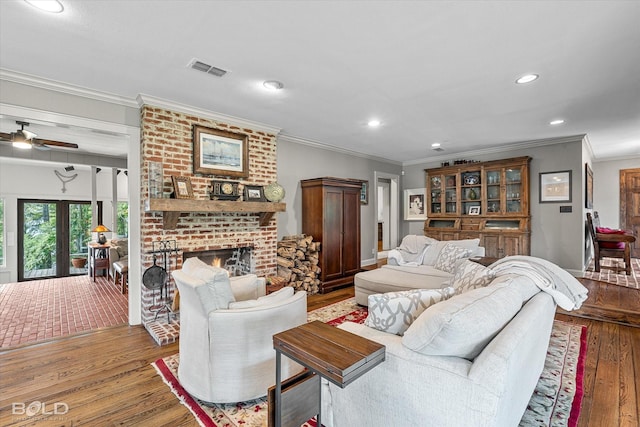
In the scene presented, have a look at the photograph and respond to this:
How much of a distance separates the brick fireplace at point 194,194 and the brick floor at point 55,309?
0.84 meters

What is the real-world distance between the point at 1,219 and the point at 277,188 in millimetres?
7018

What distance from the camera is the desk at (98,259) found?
6.12m

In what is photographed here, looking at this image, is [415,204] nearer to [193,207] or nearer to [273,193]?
[273,193]

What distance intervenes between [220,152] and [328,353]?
11.0 feet

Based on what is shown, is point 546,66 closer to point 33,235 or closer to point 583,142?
point 583,142

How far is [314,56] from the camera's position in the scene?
2.53 meters

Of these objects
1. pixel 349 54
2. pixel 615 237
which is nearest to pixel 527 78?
pixel 349 54

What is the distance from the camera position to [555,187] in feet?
18.1

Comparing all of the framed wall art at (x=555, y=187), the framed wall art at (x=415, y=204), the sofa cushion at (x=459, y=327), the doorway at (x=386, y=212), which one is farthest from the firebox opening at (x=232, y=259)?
the framed wall art at (x=555, y=187)

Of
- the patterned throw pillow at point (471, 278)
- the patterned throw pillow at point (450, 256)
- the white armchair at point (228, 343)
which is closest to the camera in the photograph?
the white armchair at point (228, 343)

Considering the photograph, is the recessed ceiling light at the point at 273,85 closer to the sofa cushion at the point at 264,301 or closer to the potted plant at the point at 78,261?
the sofa cushion at the point at 264,301

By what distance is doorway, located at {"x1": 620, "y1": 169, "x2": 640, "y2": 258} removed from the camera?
7.13 m

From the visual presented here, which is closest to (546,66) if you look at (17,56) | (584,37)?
(584,37)

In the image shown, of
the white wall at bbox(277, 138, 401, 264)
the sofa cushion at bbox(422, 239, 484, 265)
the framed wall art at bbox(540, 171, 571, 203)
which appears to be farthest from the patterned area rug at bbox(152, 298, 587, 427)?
the framed wall art at bbox(540, 171, 571, 203)
